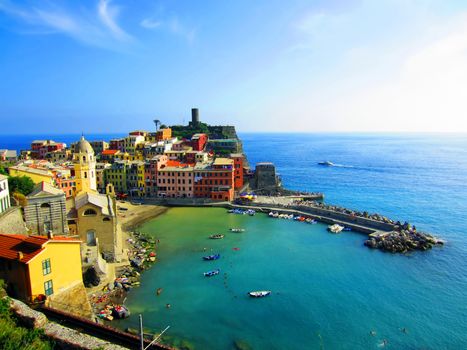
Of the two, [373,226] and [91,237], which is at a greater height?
[91,237]

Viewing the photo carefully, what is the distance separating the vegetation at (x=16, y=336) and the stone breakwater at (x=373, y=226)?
33.1 metres

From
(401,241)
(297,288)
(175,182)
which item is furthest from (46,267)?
(175,182)

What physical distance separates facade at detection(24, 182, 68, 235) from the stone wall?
60 centimetres

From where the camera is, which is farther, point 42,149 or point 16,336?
point 42,149

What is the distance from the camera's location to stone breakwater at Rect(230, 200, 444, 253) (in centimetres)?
3641

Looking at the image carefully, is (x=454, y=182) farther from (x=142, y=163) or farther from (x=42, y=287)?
(x=42, y=287)

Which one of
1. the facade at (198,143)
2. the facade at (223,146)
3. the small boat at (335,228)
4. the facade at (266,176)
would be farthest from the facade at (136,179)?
the small boat at (335,228)

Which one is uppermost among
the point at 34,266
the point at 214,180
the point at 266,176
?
the point at 34,266

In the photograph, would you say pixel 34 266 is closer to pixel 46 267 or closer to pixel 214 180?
pixel 46 267

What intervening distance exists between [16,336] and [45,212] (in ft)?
54.0

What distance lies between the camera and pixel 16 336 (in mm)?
13172

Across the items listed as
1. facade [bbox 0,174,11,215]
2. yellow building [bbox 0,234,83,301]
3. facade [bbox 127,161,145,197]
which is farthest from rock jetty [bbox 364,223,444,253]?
facade [bbox 127,161,145,197]

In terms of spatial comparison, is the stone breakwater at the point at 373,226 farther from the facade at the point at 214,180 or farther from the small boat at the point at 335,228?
the facade at the point at 214,180

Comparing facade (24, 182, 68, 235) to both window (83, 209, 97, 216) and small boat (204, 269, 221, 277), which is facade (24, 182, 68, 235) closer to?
window (83, 209, 97, 216)
